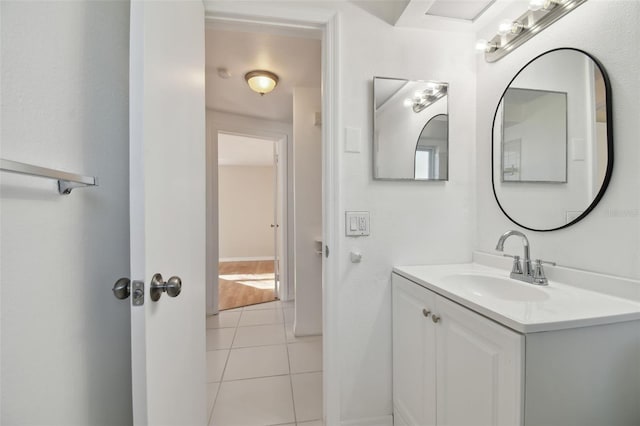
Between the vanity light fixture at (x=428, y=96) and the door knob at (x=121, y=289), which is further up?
the vanity light fixture at (x=428, y=96)

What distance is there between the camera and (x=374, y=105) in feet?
4.60

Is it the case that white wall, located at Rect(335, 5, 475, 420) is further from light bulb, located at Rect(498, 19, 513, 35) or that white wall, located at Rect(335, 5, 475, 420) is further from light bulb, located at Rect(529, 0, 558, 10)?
light bulb, located at Rect(529, 0, 558, 10)

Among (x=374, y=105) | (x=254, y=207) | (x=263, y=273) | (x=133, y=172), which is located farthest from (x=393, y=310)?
(x=254, y=207)

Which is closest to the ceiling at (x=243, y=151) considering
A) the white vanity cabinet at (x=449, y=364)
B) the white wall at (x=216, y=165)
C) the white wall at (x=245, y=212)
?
the white wall at (x=245, y=212)

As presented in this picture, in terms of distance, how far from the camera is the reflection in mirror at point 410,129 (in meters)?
1.41

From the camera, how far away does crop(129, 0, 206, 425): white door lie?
695 mm

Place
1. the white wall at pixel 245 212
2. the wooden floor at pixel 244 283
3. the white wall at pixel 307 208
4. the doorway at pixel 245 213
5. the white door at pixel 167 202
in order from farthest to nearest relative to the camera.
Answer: the white wall at pixel 245 212, the doorway at pixel 245 213, the wooden floor at pixel 244 283, the white wall at pixel 307 208, the white door at pixel 167 202

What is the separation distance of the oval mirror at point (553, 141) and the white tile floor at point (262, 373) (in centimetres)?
158

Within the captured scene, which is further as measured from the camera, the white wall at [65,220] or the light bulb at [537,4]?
the light bulb at [537,4]

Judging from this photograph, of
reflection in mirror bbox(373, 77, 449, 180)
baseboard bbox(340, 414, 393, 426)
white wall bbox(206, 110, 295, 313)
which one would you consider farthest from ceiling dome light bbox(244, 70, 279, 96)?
baseboard bbox(340, 414, 393, 426)

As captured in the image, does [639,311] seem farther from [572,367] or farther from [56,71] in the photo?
[56,71]

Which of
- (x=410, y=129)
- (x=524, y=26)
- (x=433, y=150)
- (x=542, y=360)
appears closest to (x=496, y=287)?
(x=542, y=360)

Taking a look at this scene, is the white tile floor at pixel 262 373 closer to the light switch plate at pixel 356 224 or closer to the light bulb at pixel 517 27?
the light switch plate at pixel 356 224

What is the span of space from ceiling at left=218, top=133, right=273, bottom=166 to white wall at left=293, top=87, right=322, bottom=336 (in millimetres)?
1382
